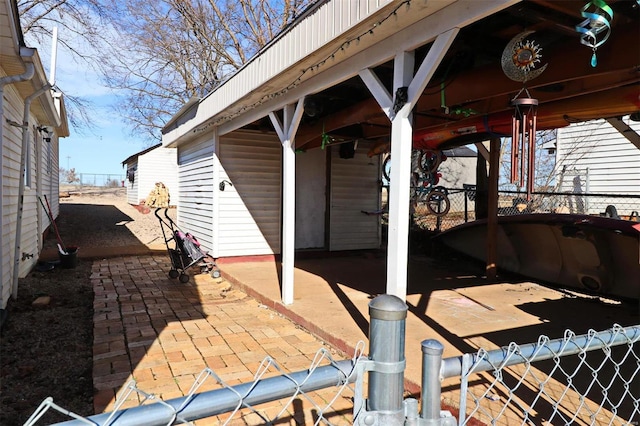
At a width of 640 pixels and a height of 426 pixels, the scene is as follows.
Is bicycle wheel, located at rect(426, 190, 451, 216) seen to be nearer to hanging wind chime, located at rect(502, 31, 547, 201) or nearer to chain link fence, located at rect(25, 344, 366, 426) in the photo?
hanging wind chime, located at rect(502, 31, 547, 201)

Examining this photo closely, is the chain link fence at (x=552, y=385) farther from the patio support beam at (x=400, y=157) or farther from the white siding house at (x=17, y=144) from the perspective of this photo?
the white siding house at (x=17, y=144)

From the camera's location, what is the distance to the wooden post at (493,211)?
5895 millimetres

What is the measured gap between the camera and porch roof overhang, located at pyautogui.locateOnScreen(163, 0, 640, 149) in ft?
8.45

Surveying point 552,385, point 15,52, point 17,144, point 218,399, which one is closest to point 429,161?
point 552,385

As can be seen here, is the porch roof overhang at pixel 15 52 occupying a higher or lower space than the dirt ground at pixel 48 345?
higher

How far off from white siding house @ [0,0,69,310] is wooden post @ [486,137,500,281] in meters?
5.74

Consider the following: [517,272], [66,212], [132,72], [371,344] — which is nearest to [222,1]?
[132,72]

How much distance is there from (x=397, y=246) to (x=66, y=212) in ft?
54.8

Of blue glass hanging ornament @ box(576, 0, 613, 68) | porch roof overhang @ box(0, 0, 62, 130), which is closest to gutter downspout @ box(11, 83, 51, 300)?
porch roof overhang @ box(0, 0, 62, 130)

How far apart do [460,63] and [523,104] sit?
0.95 meters

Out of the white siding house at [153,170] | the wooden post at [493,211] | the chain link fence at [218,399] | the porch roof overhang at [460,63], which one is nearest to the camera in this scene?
the chain link fence at [218,399]

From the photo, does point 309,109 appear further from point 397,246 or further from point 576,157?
point 576,157

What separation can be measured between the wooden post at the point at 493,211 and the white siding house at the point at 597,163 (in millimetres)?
5647

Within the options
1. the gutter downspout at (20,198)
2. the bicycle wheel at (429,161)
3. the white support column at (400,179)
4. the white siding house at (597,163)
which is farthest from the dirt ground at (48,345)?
the white siding house at (597,163)
